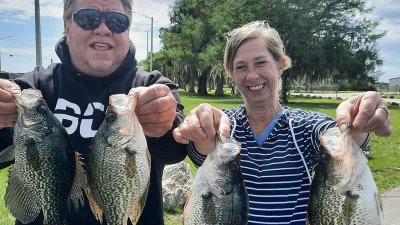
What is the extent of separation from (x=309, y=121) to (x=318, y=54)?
36415 millimetres

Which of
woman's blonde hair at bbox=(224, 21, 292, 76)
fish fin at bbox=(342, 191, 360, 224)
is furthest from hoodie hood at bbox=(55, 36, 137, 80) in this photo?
fish fin at bbox=(342, 191, 360, 224)

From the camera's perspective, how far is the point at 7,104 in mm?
2391

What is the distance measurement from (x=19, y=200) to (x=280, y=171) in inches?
66.4

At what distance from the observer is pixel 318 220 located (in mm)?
2451

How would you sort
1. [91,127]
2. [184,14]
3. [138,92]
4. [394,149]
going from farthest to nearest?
[184,14] → [394,149] → [91,127] → [138,92]

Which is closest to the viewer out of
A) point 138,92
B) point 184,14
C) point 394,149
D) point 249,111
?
point 138,92

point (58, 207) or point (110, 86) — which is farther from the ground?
point (110, 86)

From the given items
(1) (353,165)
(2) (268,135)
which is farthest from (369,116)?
(2) (268,135)

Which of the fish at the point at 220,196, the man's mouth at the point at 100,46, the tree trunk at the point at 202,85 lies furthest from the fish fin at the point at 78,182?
the tree trunk at the point at 202,85

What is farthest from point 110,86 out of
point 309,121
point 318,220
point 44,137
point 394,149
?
point 394,149

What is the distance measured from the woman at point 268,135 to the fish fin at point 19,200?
1.00 m

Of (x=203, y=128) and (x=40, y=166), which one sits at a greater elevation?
(x=203, y=128)

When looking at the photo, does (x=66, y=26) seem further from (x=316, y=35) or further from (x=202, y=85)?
(x=202, y=85)

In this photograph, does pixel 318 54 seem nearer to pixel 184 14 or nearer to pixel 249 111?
pixel 184 14
